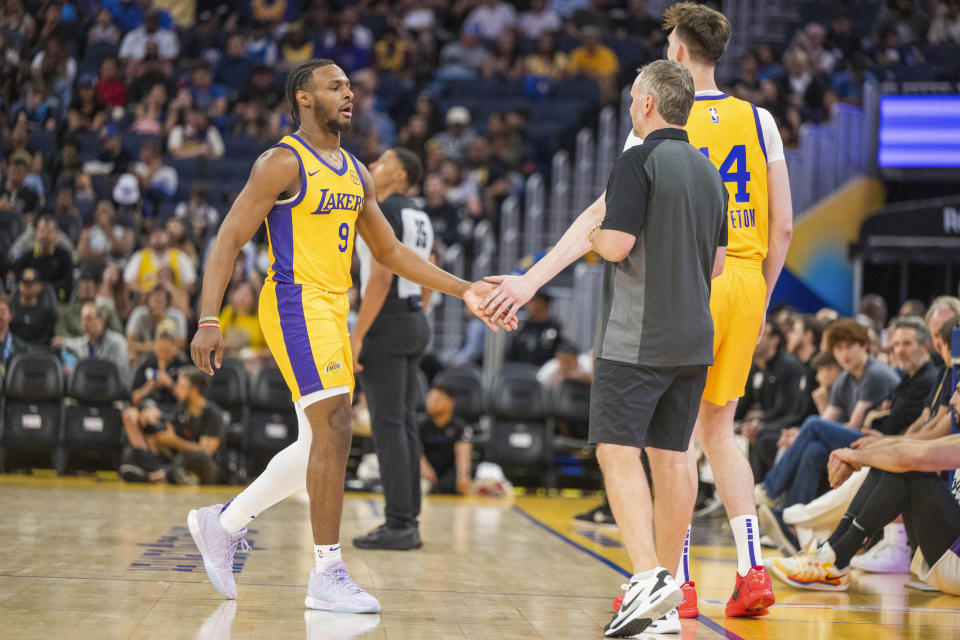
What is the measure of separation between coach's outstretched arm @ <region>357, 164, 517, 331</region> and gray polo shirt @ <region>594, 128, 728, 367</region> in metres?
0.61

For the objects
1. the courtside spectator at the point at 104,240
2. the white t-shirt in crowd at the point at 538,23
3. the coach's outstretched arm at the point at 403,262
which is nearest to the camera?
the coach's outstretched arm at the point at 403,262

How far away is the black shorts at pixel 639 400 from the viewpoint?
420 cm

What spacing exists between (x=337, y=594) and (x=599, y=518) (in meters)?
4.01

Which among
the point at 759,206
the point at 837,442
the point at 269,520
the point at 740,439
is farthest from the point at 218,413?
the point at 759,206

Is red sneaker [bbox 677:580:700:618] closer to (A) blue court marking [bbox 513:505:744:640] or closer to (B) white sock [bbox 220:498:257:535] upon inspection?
(A) blue court marking [bbox 513:505:744:640]

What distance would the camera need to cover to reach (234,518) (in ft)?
15.4

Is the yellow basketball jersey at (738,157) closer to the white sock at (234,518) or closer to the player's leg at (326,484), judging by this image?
the player's leg at (326,484)

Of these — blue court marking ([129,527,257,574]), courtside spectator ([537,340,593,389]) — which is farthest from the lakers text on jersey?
courtside spectator ([537,340,593,389])

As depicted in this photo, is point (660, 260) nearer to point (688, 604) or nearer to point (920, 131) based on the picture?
point (688, 604)

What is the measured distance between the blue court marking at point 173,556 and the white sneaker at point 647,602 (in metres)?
1.95

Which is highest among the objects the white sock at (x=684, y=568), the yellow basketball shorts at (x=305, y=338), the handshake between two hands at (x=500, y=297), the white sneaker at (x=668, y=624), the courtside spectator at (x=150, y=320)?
the handshake between two hands at (x=500, y=297)

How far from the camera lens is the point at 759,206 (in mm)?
4832

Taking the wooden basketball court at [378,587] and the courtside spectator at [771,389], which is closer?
the wooden basketball court at [378,587]

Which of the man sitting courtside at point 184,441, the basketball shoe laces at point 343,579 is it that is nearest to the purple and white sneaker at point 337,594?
the basketball shoe laces at point 343,579
